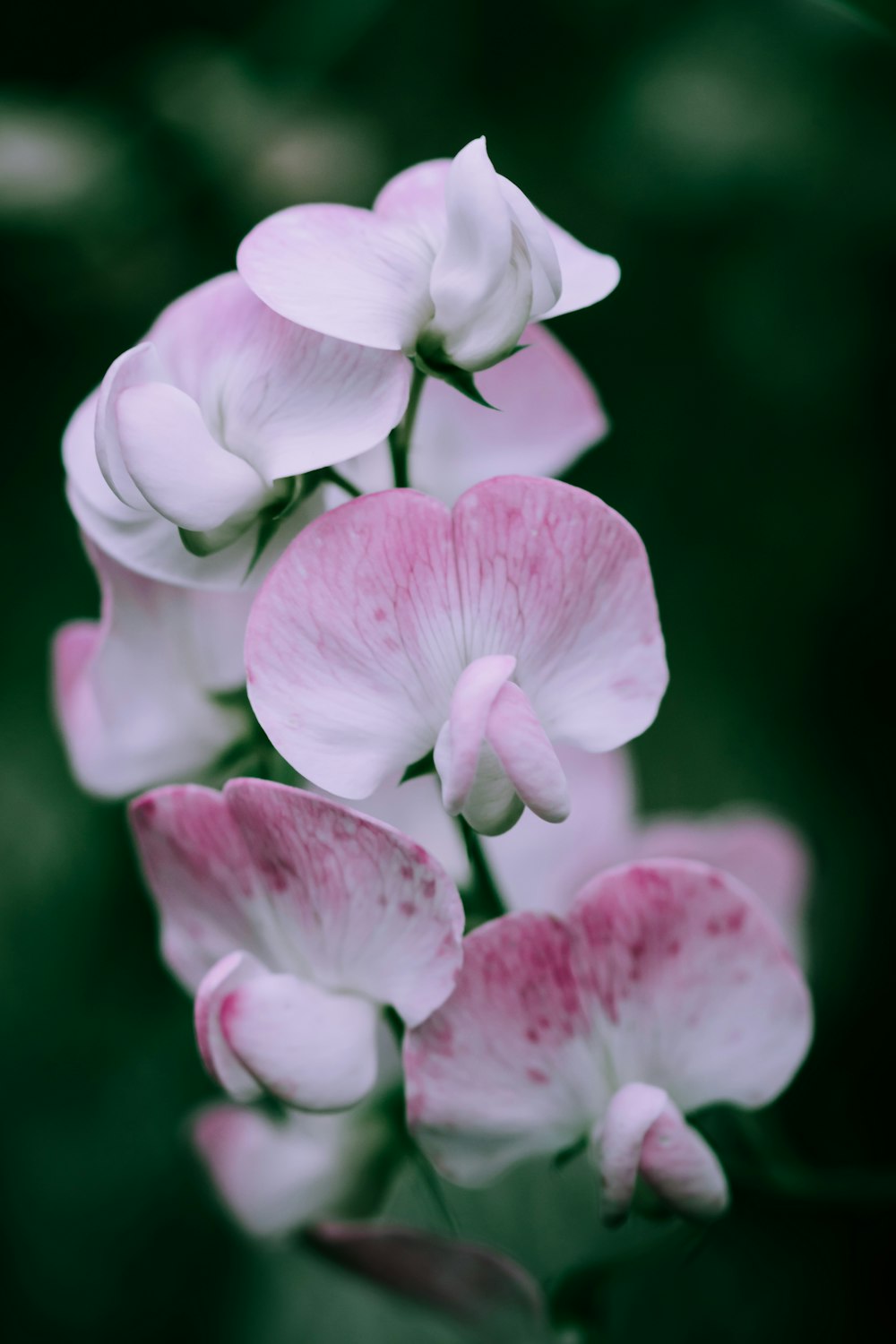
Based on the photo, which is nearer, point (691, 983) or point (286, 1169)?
point (691, 983)

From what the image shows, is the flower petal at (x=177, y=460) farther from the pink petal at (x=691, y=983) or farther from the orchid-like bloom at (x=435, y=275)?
the pink petal at (x=691, y=983)

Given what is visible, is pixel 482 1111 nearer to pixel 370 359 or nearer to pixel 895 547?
pixel 370 359

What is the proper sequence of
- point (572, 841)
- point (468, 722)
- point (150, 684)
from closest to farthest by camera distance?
1. point (468, 722)
2. point (150, 684)
3. point (572, 841)

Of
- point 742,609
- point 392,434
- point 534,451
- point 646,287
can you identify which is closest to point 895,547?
point 742,609

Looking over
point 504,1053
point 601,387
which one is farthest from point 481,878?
point 601,387

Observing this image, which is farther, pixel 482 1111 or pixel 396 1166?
pixel 396 1166

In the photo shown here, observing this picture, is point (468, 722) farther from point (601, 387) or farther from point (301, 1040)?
point (601, 387)
